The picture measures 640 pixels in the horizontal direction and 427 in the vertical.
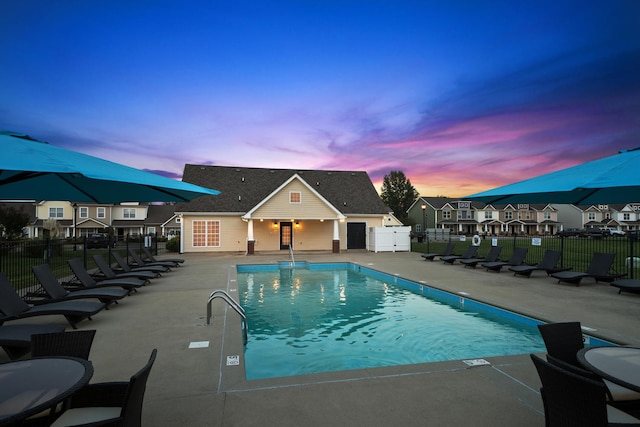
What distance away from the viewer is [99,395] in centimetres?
299

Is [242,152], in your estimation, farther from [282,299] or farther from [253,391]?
[253,391]

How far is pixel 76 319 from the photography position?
705 cm

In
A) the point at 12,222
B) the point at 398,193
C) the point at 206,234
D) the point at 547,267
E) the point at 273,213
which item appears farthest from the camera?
the point at 398,193

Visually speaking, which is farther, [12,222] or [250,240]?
[12,222]

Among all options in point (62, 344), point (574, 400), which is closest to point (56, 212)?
point (62, 344)

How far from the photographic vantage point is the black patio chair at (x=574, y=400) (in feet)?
7.55

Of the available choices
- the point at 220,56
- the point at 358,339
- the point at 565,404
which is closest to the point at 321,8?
the point at 220,56

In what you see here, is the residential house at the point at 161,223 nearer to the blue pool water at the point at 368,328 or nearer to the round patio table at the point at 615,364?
the blue pool water at the point at 368,328

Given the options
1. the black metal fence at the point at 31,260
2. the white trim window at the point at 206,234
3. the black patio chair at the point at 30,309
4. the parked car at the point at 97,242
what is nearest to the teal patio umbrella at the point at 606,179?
the black patio chair at the point at 30,309

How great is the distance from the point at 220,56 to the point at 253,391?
1682 centimetres

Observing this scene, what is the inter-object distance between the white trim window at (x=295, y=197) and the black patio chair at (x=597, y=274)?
16987 mm

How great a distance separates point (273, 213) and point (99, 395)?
22251 mm

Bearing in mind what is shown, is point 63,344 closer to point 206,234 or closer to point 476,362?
point 476,362

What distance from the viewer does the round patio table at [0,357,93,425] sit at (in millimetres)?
2363
